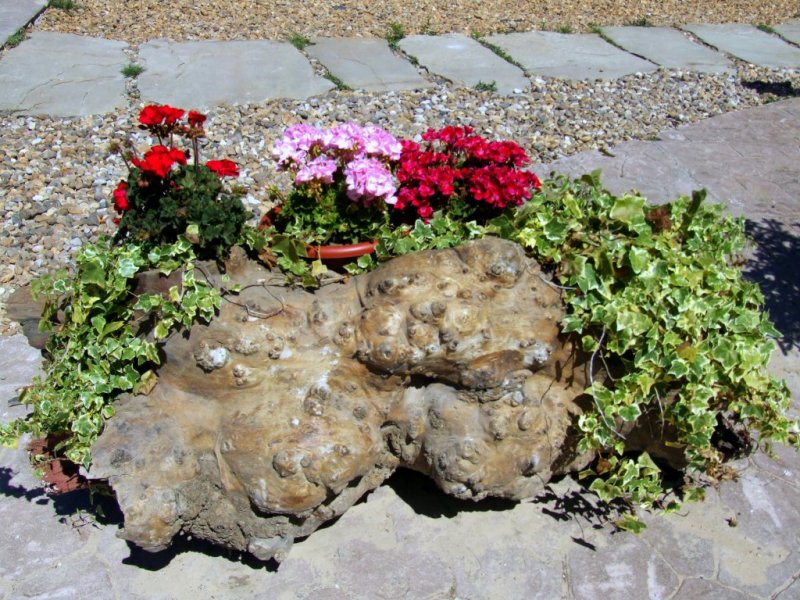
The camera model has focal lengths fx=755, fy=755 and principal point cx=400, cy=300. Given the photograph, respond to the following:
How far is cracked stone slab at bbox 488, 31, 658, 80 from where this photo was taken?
628 centimetres

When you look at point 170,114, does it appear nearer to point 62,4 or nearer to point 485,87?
point 485,87

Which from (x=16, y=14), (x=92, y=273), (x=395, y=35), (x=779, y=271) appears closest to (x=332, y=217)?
(x=92, y=273)

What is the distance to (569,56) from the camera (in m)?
6.56

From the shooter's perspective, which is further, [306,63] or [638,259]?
[306,63]

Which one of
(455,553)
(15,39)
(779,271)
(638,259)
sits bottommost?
(455,553)

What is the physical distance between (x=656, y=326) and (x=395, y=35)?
4.64m

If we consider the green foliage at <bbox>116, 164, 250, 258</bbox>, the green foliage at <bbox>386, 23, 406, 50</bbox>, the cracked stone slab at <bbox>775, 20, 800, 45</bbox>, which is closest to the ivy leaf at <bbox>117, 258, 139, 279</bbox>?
the green foliage at <bbox>116, 164, 250, 258</bbox>

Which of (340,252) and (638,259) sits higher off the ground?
(638,259)

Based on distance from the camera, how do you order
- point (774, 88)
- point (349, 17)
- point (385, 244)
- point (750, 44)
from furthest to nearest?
point (750, 44) < point (349, 17) < point (774, 88) < point (385, 244)

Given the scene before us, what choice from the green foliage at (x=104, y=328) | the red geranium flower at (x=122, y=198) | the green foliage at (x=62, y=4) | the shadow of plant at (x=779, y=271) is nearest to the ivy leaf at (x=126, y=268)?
the green foliage at (x=104, y=328)

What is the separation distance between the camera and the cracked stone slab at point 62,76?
5238 millimetres

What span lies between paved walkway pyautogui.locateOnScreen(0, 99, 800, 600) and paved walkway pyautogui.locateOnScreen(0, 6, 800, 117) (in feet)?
9.53

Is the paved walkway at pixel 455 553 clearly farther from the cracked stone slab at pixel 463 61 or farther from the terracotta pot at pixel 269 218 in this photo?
the cracked stone slab at pixel 463 61

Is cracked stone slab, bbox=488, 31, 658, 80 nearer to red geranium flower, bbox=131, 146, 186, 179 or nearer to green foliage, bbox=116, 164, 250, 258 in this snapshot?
green foliage, bbox=116, 164, 250, 258
